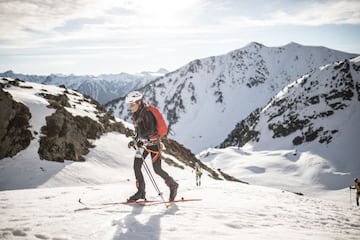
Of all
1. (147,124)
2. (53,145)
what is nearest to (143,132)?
(147,124)

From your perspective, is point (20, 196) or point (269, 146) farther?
point (269, 146)

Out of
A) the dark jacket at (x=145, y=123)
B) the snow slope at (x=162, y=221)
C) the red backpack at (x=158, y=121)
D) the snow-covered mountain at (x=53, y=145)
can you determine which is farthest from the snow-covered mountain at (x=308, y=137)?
the dark jacket at (x=145, y=123)

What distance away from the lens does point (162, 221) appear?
7371mm

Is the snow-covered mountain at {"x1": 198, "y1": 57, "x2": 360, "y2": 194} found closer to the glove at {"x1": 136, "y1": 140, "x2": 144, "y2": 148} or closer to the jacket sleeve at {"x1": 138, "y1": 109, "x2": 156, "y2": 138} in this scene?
the jacket sleeve at {"x1": 138, "y1": 109, "x2": 156, "y2": 138}

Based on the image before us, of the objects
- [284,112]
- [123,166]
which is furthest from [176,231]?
[284,112]

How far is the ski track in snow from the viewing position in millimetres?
6359

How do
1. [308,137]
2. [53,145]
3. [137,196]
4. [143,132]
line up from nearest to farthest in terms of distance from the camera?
[143,132], [137,196], [53,145], [308,137]

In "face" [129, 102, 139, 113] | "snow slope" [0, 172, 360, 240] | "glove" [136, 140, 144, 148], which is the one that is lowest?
"snow slope" [0, 172, 360, 240]

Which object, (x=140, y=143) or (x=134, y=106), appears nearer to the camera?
(x=140, y=143)

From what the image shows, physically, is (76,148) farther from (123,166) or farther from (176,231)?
(176,231)

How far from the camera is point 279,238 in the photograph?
6.56 meters

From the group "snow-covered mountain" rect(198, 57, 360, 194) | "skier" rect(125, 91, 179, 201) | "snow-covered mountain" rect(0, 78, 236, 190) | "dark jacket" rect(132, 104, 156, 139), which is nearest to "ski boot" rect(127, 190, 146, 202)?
"skier" rect(125, 91, 179, 201)

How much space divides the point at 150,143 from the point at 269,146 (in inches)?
5117

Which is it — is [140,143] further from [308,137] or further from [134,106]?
[308,137]
